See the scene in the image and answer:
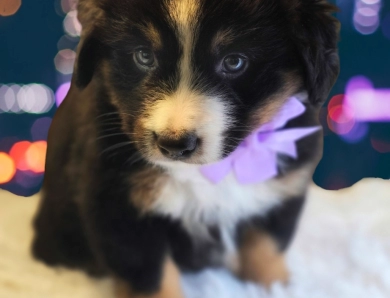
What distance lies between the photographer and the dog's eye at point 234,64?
1.52 m

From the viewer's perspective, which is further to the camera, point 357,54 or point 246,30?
point 357,54

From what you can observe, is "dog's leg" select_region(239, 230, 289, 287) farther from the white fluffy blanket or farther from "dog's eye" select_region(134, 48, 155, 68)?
"dog's eye" select_region(134, 48, 155, 68)

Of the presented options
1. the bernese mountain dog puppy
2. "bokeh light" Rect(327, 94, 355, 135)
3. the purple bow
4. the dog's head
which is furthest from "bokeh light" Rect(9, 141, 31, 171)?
"bokeh light" Rect(327, 94, 355, 135)

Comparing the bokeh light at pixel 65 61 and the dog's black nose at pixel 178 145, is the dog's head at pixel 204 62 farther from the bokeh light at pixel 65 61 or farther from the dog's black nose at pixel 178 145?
the bokeh light at pixel 65 61

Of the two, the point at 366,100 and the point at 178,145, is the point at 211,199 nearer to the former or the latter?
the point at 178,145

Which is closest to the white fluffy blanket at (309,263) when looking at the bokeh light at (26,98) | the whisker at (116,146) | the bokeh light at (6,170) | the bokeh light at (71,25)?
the bokeh light at (6,170)

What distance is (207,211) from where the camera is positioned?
188cm

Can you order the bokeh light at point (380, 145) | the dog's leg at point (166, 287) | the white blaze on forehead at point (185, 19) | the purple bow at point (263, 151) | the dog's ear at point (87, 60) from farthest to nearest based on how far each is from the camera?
the bokeh light at point (380, 145) → the dog's leg at point (166, 287) → the purple bow at point (263, 151) → the dog's ear at point (87, 60) → the white blaze on forehead at point (185, 19)

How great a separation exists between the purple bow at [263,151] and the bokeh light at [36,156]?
4.10 feet

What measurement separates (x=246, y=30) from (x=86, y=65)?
0.54 m

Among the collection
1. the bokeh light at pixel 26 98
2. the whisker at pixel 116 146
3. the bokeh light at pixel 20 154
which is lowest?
the bokeh light at pixel 20 154

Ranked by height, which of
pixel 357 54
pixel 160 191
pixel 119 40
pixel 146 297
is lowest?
pixel 146 297

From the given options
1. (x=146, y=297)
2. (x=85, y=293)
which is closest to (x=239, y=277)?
(x=146, y=297)

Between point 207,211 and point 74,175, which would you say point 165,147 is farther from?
point 74,175
